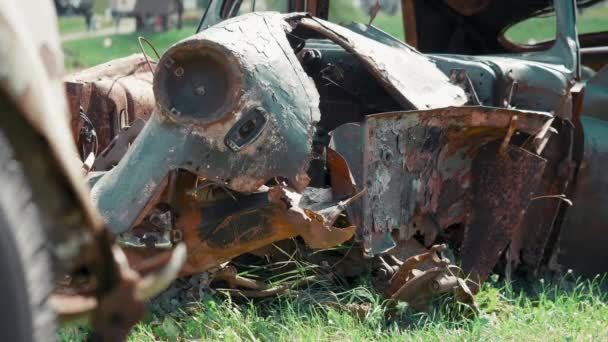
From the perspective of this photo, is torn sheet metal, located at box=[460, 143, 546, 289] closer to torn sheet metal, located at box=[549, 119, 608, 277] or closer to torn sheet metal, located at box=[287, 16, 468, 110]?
torn sheet metal, located at box=[287, 16, 468, 110]

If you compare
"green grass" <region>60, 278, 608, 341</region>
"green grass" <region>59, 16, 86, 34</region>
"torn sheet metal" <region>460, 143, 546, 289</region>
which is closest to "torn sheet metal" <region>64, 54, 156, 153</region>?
"green grass" <region>60, 278, 608, 341</region>

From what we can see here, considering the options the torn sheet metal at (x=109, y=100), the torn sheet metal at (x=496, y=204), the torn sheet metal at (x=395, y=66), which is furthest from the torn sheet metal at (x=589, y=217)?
the torn sheet metal at (x=109, y=100)

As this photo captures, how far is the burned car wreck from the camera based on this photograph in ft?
11.2

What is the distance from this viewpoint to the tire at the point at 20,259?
1539 millimetres

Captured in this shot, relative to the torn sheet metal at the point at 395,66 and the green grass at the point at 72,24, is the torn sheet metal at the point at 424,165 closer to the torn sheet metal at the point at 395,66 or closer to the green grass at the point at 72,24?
the torn sheet metal at the point at 395,66

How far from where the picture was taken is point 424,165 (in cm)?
417

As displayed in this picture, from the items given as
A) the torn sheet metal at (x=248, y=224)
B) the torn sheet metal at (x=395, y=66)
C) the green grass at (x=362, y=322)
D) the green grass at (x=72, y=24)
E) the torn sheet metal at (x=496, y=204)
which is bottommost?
the green grass at (x=72, y=24)

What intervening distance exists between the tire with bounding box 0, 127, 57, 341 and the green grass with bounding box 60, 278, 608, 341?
2067mm

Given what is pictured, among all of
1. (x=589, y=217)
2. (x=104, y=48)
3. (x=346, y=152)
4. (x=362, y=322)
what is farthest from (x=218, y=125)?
(x=104, y=48)

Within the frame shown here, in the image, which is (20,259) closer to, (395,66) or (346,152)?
(346,152)

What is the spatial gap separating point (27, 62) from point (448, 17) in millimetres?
5054

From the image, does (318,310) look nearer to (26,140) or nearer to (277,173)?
(277,173)

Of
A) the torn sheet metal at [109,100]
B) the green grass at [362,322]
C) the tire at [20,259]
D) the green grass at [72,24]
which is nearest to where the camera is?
the tire at [20,259]

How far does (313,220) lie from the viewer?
3586 mm
